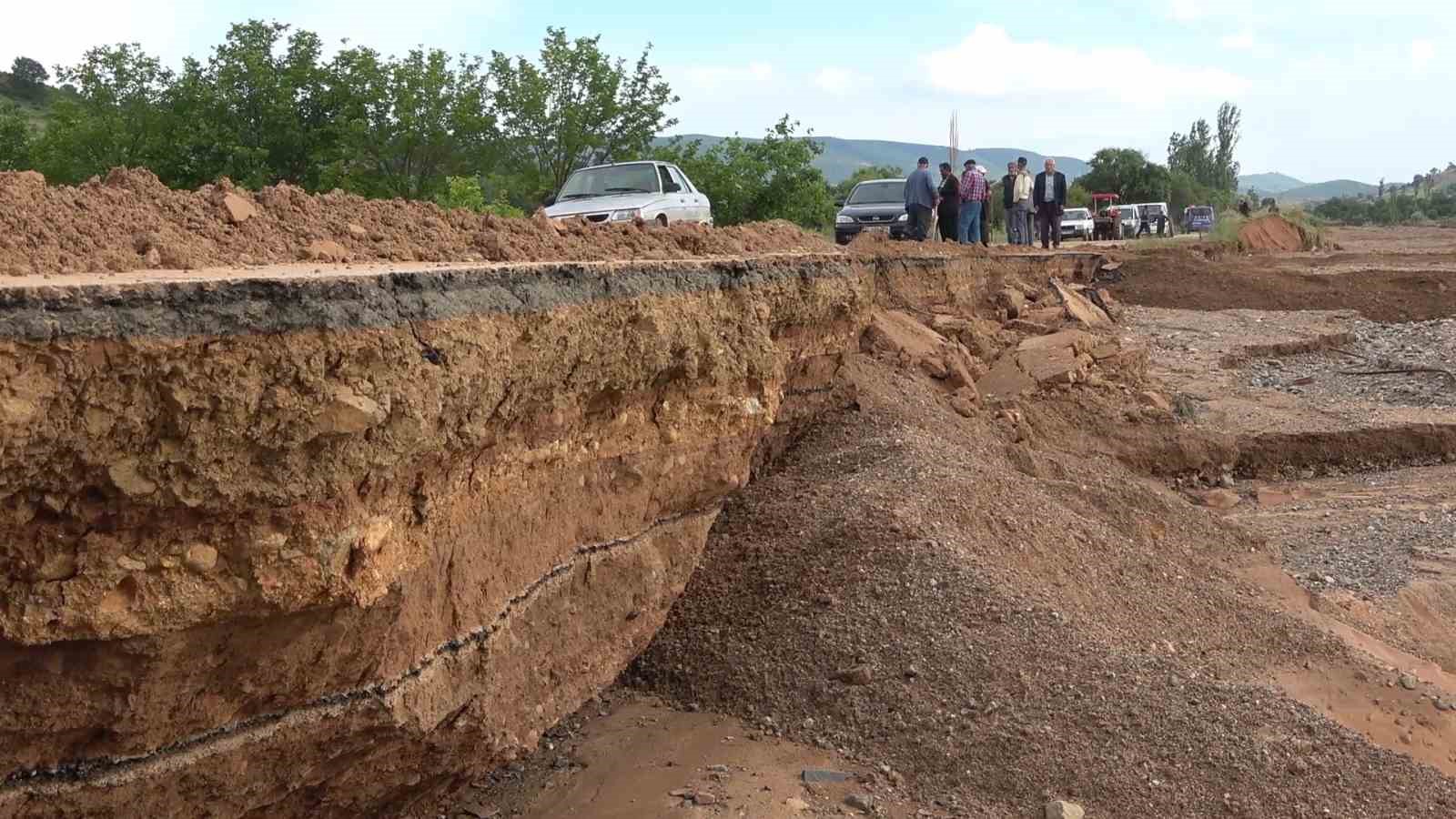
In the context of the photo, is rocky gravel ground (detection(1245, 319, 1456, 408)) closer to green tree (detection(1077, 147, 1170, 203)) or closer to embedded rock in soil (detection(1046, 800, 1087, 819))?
embedded rock in soil (detection(1046, 800, 1087, 819))

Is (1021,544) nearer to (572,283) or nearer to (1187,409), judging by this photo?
(572,283)

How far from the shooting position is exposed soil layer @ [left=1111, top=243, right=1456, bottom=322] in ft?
53.8

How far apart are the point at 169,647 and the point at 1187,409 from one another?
30.6 ft

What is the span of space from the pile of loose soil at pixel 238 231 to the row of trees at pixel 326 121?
49.9ft

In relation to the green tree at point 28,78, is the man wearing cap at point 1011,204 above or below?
below

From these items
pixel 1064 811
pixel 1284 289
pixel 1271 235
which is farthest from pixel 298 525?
pixel 1271 235

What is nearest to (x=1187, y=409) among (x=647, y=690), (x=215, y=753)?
(x=647, y=690)

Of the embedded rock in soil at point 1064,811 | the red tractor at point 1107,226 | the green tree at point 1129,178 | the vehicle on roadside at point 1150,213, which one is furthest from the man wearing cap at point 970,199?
the green tree at point 1129,178

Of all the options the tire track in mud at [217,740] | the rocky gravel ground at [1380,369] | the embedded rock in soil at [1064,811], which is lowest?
the embedded rock in soil at [1064,811]

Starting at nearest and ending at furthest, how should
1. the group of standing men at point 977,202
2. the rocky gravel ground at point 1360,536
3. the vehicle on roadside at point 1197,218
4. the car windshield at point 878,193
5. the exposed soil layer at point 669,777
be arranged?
1. the exposed soil layer at point 669,777
2. the rocky gravel ground at point 1360,536
3. the group of standing men at point 977,202
4. the car windshield at point 878,193
5. the vehicle on roadside at point 1197,218

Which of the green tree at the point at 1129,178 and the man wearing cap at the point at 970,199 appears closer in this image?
the man wearing cap at the point at 970,199

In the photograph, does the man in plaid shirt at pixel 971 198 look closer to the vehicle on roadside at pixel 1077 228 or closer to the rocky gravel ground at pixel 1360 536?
the rocky gravel ground at pixel 1360 536

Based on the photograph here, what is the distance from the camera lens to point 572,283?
386 cm

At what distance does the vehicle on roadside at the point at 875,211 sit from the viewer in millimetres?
18828
